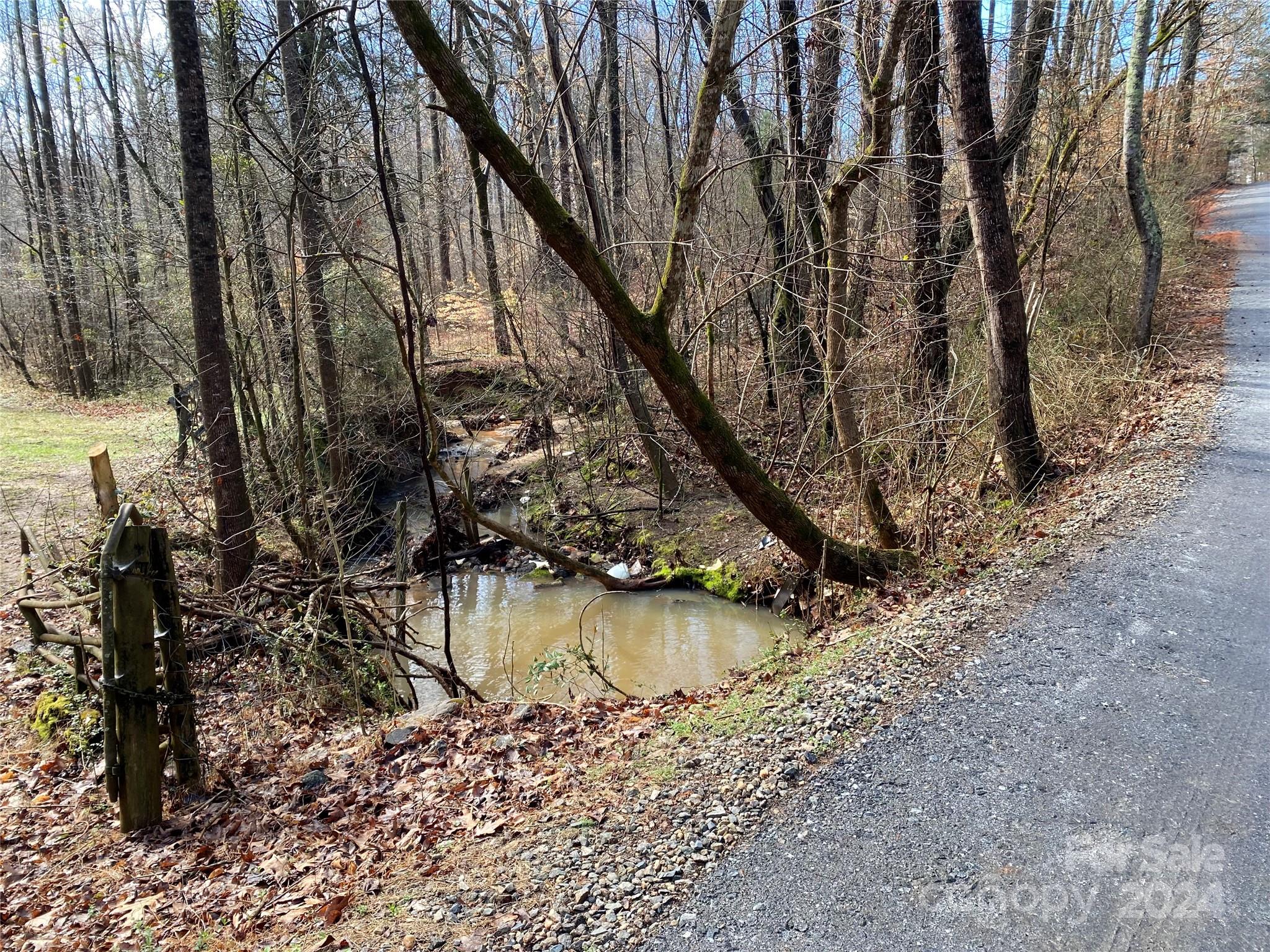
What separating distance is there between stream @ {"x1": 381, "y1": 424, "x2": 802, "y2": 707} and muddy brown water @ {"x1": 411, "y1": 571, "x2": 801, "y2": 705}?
Result: 0.05 ft

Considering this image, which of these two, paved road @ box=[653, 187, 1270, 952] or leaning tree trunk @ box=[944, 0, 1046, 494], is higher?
leaning tree trunk @ box=[944, 0, 1046, 494]

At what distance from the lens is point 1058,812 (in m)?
3.04

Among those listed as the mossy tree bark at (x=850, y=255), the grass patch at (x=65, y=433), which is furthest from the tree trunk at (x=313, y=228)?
the mossy tree bark at (x=850, y=255)

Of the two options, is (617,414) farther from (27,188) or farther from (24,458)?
(27,188)

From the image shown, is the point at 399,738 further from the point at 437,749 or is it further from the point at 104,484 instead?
the point at 104,484

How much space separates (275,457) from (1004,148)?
10041mm

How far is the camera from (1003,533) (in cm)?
631

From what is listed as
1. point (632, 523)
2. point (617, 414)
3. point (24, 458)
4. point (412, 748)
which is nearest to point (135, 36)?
point (24, 458)

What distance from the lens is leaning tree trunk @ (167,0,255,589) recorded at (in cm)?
677

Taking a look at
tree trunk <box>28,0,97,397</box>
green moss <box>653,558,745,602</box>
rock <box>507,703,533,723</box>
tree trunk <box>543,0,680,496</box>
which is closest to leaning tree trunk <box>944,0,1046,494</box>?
green moss <box>653,558,745,602</box>

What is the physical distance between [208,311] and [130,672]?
4.40 metres

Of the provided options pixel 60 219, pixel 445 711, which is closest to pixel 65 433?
pixel 60 219

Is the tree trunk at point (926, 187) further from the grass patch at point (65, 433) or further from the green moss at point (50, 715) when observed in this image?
the grass patch at point (65, 433)

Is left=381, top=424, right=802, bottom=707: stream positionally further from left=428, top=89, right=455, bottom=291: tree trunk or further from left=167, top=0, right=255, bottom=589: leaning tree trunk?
left=428, top=89, right=455, bottom=291: tree trunk
